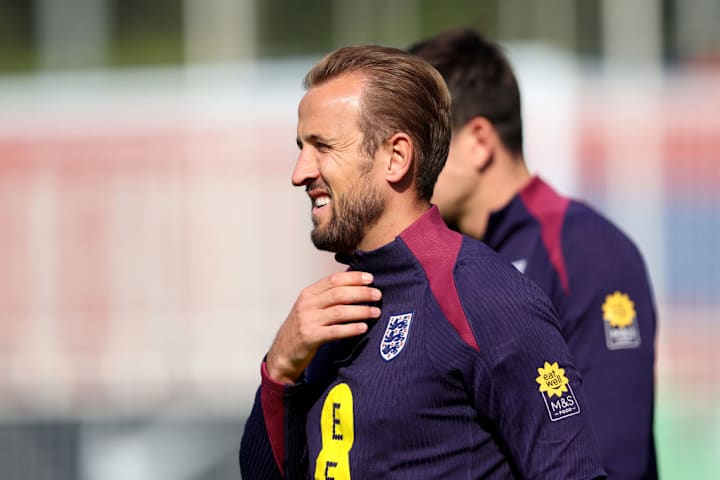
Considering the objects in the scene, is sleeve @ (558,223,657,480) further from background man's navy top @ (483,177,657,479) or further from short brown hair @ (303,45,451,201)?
A: short brown hair @ (303,45,451,201)

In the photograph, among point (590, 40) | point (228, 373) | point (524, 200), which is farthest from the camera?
point (590, 40)

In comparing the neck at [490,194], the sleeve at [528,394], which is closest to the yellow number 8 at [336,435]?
the sleeve at [528,394]

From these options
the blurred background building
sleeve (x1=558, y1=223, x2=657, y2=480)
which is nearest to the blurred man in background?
sleeve (x1=558, y1=223, x2=657, y2=480)

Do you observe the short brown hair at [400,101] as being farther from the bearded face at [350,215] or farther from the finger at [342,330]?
the finger at [342,330]

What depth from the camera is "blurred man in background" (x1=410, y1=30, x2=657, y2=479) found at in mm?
2844

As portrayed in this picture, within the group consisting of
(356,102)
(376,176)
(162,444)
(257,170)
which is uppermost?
(356,102)

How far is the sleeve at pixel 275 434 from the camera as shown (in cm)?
225

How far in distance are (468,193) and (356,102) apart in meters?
1.05

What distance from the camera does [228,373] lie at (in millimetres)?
11477

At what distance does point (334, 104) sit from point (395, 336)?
458 mm

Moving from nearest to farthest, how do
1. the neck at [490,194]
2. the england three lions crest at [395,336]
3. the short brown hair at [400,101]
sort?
the england three lions crest at [395,336]
the short brown hair at [400,101]
the neck at [490,194]

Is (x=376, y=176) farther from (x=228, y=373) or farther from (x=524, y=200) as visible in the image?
(x=228, y=373)

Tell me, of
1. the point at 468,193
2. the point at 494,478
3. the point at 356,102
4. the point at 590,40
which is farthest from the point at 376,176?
the point at 590,40

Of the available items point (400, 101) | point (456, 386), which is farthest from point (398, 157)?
point (456, 386)
